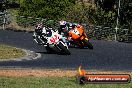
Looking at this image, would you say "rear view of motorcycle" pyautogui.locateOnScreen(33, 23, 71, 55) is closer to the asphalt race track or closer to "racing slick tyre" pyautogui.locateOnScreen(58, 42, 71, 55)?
"racing slick tyre" pyautogui.locateOnScreen(58, 42, 71, 55)

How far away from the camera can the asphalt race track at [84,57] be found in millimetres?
20050

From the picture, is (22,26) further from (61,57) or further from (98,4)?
(61,57)

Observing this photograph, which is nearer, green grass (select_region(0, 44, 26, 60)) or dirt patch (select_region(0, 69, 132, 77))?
dirt patch (select_region(0, 69, 132, 77))

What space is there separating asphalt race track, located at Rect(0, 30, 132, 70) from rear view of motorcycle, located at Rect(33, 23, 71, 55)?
19.5 inches

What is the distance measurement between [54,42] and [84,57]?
2052mm

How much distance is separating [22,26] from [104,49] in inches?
511

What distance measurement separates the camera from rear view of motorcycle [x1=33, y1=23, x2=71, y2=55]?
23922 millimetres

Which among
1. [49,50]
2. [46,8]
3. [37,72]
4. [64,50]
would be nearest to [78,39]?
[49,50]

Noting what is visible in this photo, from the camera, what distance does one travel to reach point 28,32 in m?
34.6

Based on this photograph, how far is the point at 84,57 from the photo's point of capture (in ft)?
75.6

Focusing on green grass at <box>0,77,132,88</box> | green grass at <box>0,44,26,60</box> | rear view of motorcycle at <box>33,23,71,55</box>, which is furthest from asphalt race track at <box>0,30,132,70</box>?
green grass at <box>0,77,132,88</box>

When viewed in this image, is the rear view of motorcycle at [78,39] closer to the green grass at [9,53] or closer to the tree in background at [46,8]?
the green grass at [9,53]

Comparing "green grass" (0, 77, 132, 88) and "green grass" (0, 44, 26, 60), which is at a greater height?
"green grass" (0, 77, 132, 88)

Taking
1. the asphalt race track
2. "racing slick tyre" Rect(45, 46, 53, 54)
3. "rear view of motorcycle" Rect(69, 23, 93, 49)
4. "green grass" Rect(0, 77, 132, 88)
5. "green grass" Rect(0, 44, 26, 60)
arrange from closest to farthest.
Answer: "green grass" Rect(0, 77, 132, 88)
the asphalt race track
"green grass" Rect(0, 44, 26, 60)
"racing slick tyre" Rect(45, 46, 53, 54)
"rear view of motorcycle" Rect(69, 23, 93, 49)
